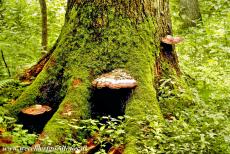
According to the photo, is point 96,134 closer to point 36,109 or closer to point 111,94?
point 111,94

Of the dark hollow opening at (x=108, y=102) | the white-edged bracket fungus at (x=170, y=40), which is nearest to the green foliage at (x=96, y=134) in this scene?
the dark hollow opening at (x=108, y=102)

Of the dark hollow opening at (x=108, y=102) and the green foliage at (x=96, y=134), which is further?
the dark hollow opening at (x=108, y=102)

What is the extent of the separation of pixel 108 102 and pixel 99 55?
66 centimetres

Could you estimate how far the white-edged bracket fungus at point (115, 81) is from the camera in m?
3.88

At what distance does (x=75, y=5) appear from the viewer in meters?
4.82

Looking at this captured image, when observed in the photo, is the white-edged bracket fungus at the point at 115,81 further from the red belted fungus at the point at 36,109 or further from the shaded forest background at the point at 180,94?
the red belted fungus at the point at 36,109

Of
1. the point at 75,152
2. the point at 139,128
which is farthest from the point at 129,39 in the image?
the point at 75,152

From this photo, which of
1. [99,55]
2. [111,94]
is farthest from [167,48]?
[111,94]

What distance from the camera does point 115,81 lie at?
3908 mm

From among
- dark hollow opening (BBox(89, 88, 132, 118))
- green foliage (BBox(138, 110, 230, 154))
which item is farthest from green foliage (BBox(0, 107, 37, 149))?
green foliage (BBox(138, 110, 230, 154))

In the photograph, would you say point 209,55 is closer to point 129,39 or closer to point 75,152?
point 129,39

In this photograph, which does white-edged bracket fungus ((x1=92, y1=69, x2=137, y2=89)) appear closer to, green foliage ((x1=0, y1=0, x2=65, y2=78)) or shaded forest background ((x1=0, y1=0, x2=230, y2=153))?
shaded forest background ((x1=0, y1=0, x2=230, y2=153))

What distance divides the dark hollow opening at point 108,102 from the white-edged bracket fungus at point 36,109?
0.59 m

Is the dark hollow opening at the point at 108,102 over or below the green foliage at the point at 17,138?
over
